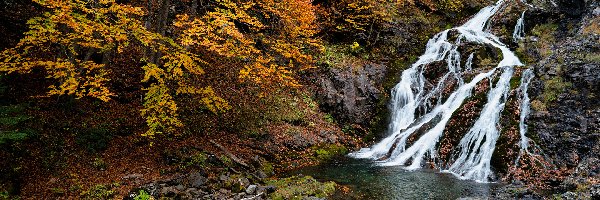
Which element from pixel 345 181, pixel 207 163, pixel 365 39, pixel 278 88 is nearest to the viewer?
pixel 207 163

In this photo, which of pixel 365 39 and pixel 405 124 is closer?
pixel 405 124

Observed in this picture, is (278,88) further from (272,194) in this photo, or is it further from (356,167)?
(272,194)

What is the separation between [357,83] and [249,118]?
6.75 meters

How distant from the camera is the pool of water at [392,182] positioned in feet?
33.1

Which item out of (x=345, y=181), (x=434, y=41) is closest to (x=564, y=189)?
(x=345, y=181)

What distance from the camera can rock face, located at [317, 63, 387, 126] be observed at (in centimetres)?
1748

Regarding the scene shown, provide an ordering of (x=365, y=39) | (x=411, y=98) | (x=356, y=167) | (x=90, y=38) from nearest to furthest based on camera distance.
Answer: (x=90, y=38) → (x=356, y=167) → (x=411, y=98) → (x=365, y=39)

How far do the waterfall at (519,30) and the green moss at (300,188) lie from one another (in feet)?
50.6

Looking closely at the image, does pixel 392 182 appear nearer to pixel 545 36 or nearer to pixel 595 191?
pixel 595 191

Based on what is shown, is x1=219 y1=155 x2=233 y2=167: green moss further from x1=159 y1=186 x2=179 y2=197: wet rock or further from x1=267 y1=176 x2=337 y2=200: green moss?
x1=159 y1=186 x2=179 y2=197: wet rock

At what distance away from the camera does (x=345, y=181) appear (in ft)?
37.5

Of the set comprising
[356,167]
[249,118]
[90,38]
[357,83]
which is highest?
[90,38]

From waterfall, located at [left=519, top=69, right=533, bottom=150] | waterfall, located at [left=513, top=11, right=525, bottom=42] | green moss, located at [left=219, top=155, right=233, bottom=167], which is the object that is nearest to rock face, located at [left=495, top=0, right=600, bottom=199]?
waterfall, located at [left=519, top=69, right=533, bottom=150]

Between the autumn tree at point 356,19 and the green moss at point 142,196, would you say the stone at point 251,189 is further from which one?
the autumn tree at point 356,19
